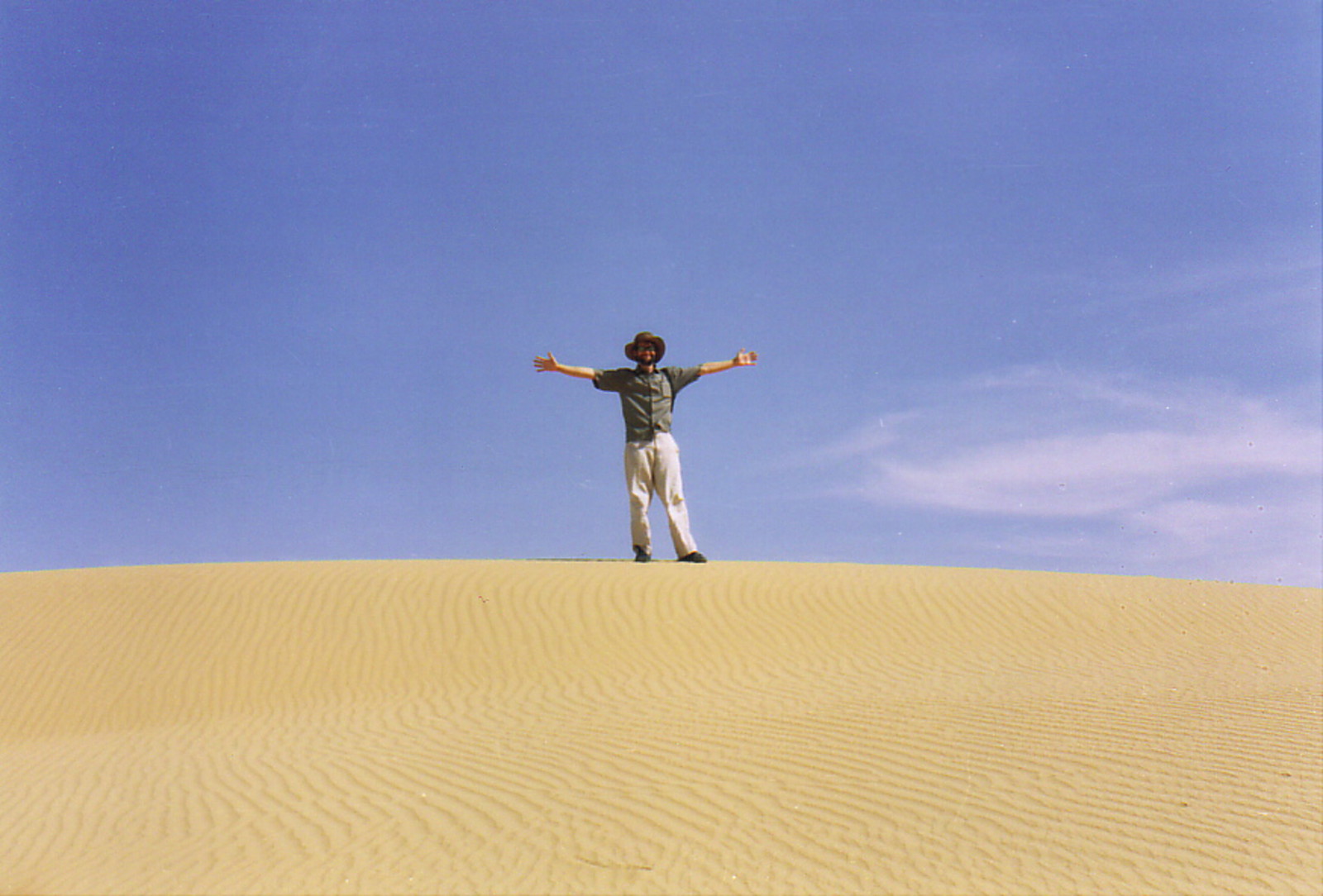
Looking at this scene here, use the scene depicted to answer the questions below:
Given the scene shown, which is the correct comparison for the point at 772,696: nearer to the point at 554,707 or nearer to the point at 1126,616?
the point at 554,707

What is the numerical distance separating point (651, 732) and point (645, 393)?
6.00 m

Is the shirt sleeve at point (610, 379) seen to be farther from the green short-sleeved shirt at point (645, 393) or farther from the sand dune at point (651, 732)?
the sand dune at point (651, 732)

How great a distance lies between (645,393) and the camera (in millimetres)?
12336

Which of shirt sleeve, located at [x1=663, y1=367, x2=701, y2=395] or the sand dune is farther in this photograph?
shirt sleeve, located at [x1=663, y1=367, x2=701, y2=395]

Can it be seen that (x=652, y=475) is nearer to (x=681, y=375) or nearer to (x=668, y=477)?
(x=668, y=477)

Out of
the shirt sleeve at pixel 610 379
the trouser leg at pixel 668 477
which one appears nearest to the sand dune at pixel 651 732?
the trouser leg at pixel 668 477

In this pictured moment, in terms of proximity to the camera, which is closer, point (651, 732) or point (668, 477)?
point (651, 732)

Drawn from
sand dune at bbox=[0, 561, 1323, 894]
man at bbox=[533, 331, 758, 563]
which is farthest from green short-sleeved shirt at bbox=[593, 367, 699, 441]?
sand dune at bbox=[0, 561, 1323, 894]

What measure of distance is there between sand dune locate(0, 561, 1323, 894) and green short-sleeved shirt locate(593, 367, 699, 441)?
1793 millimetres

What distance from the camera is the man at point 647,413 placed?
481 inches

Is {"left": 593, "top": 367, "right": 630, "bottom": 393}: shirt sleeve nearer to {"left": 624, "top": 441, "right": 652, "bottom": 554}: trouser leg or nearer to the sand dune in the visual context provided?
{"left": 624, "top": 441, "right": 652, "bottom": 554}: trouser leg

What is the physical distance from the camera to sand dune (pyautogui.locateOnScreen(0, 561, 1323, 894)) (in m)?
4.64

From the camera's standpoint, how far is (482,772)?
6.20m

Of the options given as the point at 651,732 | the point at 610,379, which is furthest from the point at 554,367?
the point at 651,732
